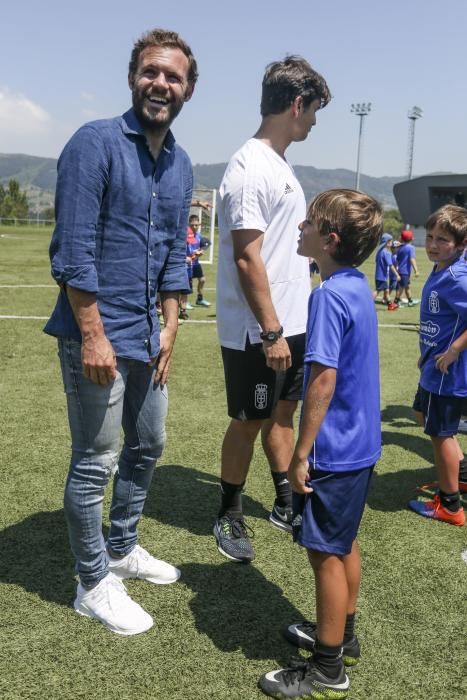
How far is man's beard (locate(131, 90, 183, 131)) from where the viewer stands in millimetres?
2426

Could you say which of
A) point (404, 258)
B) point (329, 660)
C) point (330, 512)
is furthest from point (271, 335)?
point (404, 258)

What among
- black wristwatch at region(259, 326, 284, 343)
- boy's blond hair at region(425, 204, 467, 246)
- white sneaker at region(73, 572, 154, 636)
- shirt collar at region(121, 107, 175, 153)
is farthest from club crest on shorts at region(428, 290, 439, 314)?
white sneaker at region(73, 572, 154, 636)

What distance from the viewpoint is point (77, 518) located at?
2.57 metres

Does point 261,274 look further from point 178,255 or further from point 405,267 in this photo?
point 405,267

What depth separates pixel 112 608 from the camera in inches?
103

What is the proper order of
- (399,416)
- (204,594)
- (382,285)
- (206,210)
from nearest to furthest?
1. (204,594)
2. (399,416)
3. (382,285)
4. (206,210)

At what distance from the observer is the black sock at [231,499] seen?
11.2 feet

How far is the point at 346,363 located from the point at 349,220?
476mm

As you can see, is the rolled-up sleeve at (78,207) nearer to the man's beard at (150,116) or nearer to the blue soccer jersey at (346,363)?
the man's beard at (150,116)

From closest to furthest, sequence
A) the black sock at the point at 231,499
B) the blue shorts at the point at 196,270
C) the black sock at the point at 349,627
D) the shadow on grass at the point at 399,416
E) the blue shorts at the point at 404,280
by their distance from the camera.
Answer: the black sock at the point at 349,627 → the black sock at the point at 231,499 → the shadow on grass at the point at 399,416 → the blue shorts at the point at 196,270 → the blue shorts at the point at 404,280

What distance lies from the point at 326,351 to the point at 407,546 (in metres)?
1.83

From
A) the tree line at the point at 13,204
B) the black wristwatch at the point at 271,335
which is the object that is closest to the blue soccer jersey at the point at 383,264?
the black wristwatch at the point at 271,335

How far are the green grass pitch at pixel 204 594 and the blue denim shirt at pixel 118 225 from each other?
112cm

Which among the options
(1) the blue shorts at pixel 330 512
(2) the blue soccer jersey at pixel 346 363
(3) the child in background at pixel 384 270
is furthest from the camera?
(3) the child in background at pixel 384 270
